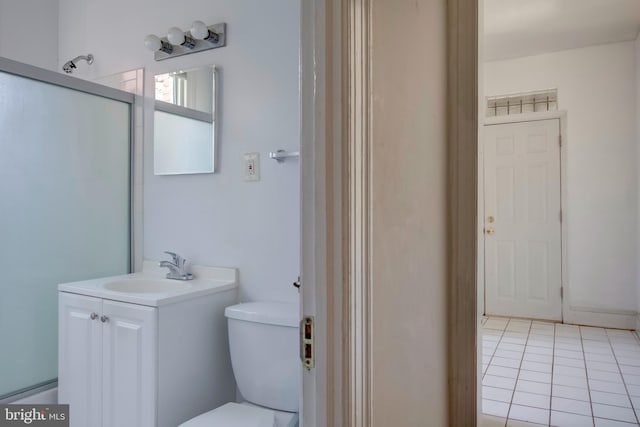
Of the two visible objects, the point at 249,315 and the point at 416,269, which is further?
the point at 249,315

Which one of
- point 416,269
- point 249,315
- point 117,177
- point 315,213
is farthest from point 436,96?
point 117,177

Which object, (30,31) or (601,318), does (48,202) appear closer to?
(30,31)

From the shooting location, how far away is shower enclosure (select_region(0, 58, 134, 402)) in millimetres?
1903

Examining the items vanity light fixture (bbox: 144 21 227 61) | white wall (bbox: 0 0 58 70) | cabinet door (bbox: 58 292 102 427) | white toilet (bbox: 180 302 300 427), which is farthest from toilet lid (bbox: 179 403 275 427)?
white wall (bbox: 0 0 58 70)

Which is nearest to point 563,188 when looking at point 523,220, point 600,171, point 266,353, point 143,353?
point 600,171

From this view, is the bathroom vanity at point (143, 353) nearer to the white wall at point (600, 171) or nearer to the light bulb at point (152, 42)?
the light bulb at point (152, 42)

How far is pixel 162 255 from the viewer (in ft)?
7.46

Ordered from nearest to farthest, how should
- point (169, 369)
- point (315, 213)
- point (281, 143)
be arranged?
point (315, 213), point (169, 369), point (281, 143)

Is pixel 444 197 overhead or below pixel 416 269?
overhead

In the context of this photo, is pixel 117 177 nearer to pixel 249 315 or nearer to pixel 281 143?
pixel 281 143

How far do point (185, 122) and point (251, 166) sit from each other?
1.64 ft

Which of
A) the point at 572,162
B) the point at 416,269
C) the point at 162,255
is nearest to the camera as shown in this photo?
the point at 416,269

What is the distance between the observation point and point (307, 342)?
0.67m

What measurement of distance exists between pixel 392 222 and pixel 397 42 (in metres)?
0.40
